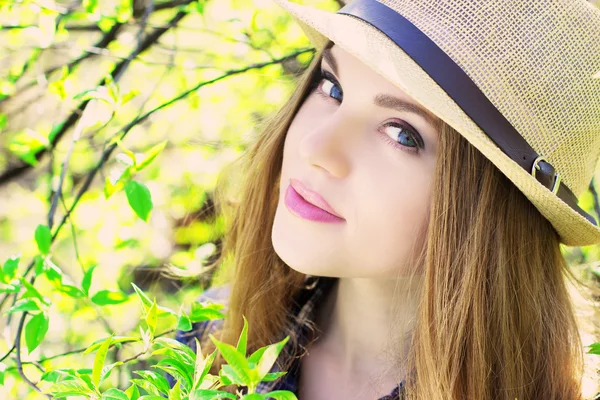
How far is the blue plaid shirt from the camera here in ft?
6.21

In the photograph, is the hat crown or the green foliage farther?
the hat crown

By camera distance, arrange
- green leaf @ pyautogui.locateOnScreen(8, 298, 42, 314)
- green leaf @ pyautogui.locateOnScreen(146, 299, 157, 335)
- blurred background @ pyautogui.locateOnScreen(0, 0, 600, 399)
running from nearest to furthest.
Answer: green leaf @ pyautogui.locateOnScreen(146, 299, 157, 335) → green leaf @ pyautogui.locateOnScreen(8, 298, 42, 314) → blurred background @ pyautogui.locateOnScreen(0, 0, 600, 399)

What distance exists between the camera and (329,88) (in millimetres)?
1680

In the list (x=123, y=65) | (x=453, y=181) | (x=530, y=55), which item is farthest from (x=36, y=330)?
(x=530, y=55)

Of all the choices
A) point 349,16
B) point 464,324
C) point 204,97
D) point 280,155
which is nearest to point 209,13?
point 204,97

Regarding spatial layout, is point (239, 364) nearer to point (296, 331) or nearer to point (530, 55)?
point (530, 55)

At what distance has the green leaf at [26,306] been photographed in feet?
4.70

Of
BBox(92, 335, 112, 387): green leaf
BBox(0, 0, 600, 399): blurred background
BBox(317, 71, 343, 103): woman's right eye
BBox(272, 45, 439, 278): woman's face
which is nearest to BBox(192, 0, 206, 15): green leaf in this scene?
BBox(0, 0, 600, 399): blurred background

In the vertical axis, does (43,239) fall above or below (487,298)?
below

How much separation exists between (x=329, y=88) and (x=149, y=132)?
4.47ft

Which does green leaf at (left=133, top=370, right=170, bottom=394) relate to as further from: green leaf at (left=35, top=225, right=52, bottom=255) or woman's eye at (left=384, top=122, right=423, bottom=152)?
woman's eye at (left=384, top=122, right=423, bottom=152)

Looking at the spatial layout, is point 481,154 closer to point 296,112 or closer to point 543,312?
point 543,312

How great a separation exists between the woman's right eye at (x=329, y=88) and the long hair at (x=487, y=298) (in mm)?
326

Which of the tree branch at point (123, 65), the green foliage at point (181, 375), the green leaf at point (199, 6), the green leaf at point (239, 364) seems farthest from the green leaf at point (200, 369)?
the green leaf at point (199, 6)
